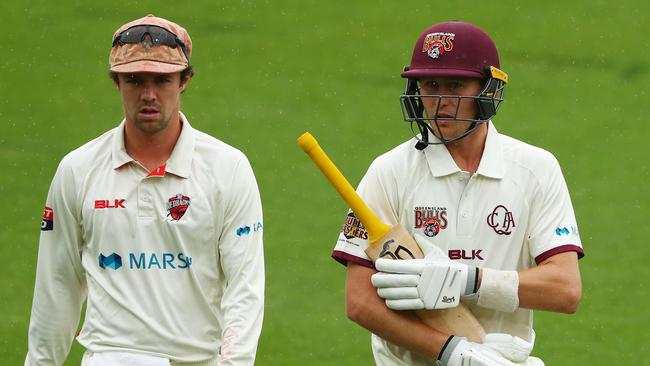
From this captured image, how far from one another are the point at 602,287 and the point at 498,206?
4.36m

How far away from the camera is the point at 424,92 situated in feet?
16.7

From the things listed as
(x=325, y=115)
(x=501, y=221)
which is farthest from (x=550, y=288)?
(x=325, y=115)

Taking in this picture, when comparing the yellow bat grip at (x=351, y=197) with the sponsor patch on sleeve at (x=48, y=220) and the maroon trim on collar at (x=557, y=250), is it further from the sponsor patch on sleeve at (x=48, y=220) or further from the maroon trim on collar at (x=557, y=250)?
the sponsor patch on sleeve at (x=48, y=220)

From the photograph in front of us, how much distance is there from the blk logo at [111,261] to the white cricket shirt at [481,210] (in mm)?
807

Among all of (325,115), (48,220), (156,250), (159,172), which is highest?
(325,115)

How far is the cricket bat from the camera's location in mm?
4812

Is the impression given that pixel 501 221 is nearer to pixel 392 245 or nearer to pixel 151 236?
pixel 392 245

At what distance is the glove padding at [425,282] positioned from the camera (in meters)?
4.67

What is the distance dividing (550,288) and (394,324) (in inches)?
22.6

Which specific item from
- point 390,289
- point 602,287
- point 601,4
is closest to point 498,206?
point 390,289

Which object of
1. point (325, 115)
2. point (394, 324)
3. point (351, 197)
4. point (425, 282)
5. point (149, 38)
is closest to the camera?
point (425, 282)

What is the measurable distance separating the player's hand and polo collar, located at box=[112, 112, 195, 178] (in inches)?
47.0

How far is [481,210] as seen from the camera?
4.99m

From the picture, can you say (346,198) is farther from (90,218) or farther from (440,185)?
(90,218)
